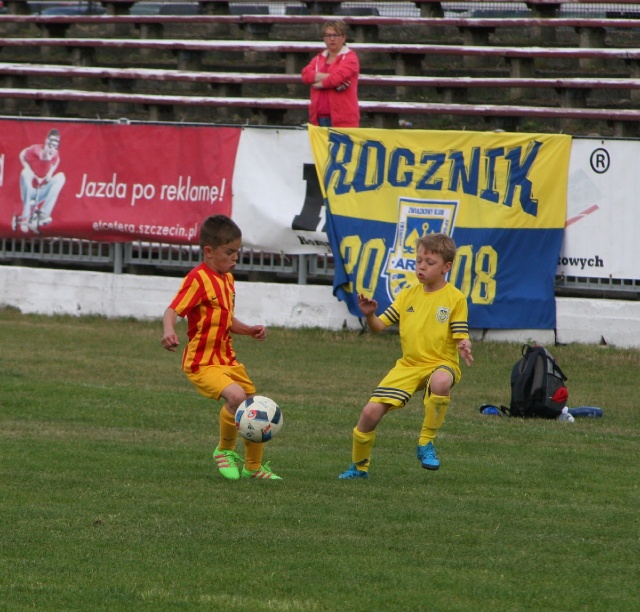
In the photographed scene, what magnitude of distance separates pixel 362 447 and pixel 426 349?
729mm

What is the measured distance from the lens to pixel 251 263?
15445 millimetres

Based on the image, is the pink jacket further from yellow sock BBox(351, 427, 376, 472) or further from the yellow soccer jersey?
yellow sock BBox(351, 427, 376, 472)

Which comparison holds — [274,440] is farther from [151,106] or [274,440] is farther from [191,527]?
[151,106]

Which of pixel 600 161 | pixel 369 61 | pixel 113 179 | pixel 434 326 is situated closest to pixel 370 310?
pixel 434 326

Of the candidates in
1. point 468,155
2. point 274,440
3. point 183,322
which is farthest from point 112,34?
point 274,440

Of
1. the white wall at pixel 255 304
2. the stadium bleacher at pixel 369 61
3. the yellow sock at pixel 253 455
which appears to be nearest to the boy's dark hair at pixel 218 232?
the yellow sock at pixel 253 455

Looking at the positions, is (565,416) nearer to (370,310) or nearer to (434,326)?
(434,326)

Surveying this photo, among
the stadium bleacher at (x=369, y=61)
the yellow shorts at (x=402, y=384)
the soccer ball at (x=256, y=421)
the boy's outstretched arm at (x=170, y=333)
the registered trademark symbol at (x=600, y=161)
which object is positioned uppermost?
the stadium bleacher at (x=369, y=61)

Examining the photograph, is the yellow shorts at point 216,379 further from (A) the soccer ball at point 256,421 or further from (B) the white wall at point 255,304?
(B) the white wall at point 255,304

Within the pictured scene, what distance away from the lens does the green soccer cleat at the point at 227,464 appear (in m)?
8.00

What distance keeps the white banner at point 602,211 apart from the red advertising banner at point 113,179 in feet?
13.5

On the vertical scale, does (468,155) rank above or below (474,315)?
above

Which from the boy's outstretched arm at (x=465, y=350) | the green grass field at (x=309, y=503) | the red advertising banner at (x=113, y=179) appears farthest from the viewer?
the red advertising banner at (x=113, y=179)

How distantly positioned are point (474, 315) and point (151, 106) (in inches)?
294
